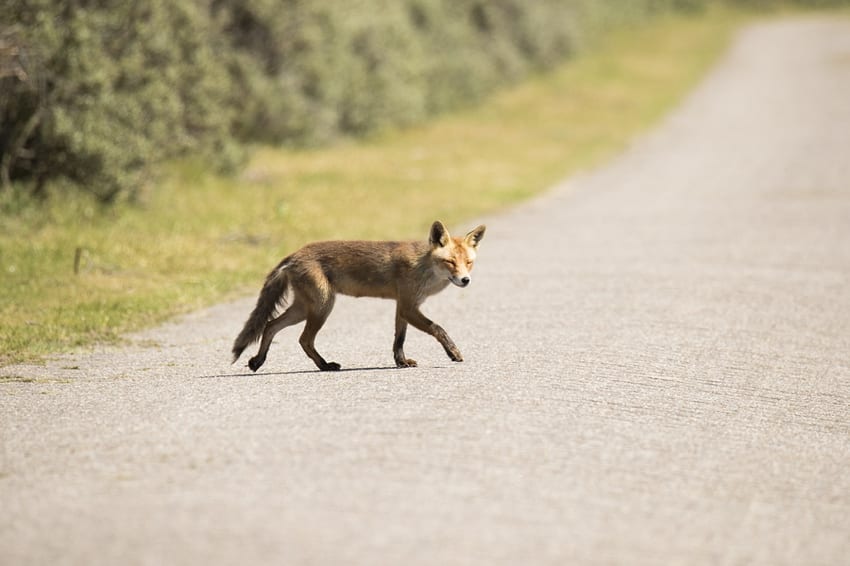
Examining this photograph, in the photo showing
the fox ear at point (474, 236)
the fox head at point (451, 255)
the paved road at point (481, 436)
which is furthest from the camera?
the fox ear at point (474, 236)

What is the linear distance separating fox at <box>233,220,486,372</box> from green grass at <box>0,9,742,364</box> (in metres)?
2.09

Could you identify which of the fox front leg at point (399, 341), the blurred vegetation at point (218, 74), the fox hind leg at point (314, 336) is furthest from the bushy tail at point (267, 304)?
the blurred vegetation at point (218, 74)

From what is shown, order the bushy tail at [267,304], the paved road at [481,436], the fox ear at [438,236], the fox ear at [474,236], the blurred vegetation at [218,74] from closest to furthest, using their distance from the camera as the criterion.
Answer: the paved road at [481,436] < the fox ear at [438,236] < the bushy tail at [267,304] < the fox ear at [474,236] < the blurred vegetation at [218,74]

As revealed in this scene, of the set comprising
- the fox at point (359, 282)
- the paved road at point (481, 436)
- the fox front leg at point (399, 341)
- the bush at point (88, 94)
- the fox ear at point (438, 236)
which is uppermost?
the bush at point (88, 94)

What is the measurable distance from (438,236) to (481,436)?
87.8 inches

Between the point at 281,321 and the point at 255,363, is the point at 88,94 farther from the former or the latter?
the point at 255,363

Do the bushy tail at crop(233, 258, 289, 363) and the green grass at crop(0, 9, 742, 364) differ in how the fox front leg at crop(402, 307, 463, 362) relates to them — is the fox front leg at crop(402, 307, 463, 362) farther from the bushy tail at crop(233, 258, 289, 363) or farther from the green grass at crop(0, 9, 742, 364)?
the green grass at crop(0, 9, 742, 364)

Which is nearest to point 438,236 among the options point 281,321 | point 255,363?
point 281,321

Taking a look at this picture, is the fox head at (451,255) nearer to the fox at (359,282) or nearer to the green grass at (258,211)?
the fox at (359,282)

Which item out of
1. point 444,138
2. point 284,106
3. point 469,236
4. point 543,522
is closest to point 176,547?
point 543,522

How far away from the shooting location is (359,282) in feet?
28.2

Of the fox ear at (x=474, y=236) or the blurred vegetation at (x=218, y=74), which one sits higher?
the blurred vegetation at (x=218, y=74)

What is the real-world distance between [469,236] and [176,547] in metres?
4.25

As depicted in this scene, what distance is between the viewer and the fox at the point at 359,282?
844cm
